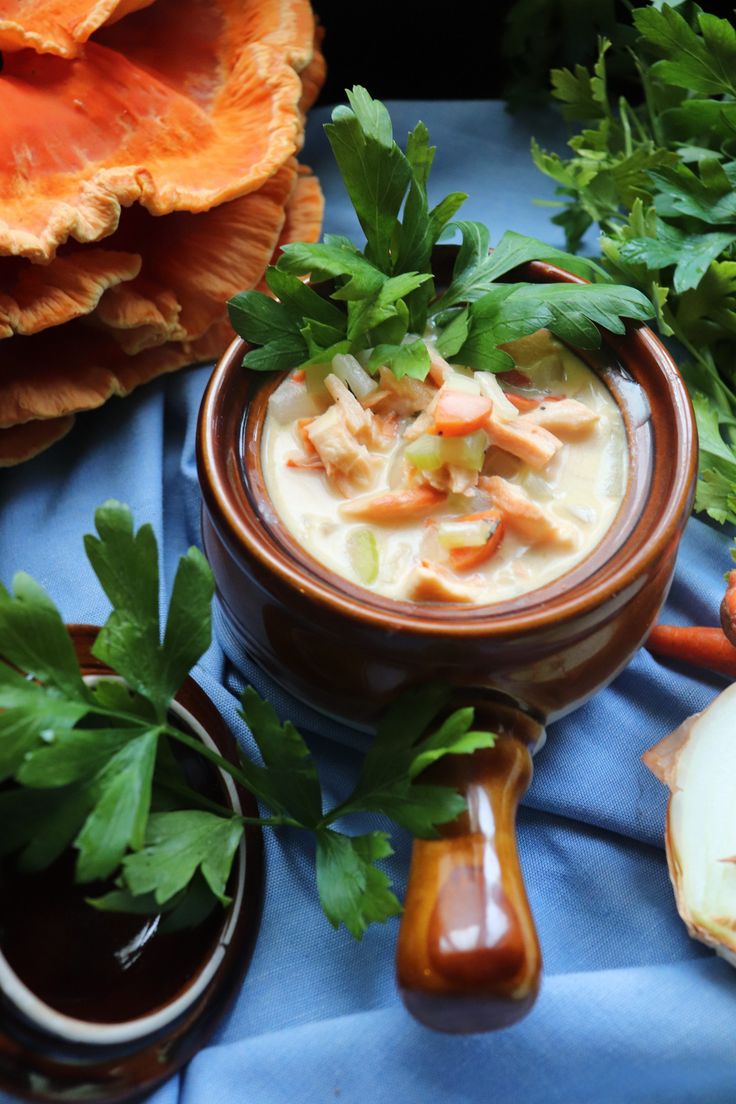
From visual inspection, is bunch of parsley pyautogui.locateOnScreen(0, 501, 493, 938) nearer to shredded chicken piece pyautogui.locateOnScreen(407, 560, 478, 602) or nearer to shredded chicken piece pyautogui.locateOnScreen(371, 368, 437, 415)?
shredded chicken piece pyautogui.locateOnScreen(407, 560, 478, 602)

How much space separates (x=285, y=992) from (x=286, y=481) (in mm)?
549

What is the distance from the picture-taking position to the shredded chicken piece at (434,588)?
110 centimetres

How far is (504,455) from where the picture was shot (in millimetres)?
1228

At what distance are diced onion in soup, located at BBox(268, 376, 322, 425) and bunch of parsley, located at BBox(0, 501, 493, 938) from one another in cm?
29

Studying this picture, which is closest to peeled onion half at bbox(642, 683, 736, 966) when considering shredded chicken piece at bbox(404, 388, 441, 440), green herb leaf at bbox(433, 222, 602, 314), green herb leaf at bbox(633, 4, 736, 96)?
shredded chicken piece at bbox(404, 388, 441, 440)

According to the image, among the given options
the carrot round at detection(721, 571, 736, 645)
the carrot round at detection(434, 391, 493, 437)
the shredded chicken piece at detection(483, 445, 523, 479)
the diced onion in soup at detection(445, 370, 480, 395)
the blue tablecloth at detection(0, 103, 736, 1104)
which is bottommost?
the blue tablecloth at detection(0, 103, 736, 1104)

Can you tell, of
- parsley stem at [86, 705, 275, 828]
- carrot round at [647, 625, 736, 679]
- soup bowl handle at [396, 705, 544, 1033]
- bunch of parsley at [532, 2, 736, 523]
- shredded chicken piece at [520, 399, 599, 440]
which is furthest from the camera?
bunch of parsley at [532, 2, 736, 523]

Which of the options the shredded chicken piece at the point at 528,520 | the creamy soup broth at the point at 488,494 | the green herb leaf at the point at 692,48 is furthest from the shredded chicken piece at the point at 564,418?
the green herb leaf at the point at 692,48

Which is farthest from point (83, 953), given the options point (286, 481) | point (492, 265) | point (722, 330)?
point (722, 330)

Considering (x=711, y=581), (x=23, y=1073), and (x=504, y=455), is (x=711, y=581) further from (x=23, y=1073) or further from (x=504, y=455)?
(x=23, y=1073)

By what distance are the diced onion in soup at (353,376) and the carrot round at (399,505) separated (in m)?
0.14

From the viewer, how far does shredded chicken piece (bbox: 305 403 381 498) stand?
1198mm

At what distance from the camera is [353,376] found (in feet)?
4.16

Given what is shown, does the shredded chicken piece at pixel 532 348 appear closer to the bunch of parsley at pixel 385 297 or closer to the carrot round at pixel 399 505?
the bunch of parsley at pixel 385 297
